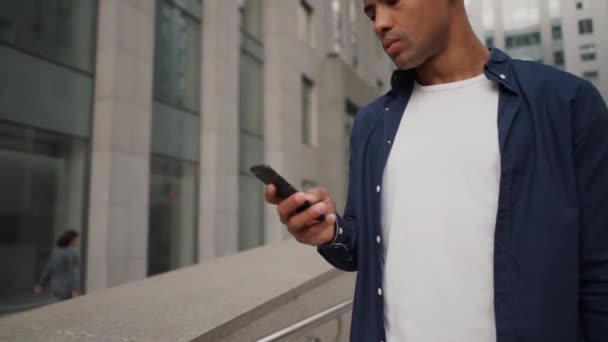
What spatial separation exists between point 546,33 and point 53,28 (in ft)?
25.8

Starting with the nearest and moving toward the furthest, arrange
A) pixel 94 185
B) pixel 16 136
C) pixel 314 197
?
pixel 314 197, pixel 16 136, pixel 94 185

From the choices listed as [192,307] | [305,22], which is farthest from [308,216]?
[305,22]

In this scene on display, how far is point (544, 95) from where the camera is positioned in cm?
127

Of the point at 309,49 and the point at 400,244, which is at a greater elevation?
the point at 309,49

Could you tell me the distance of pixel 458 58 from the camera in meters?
1.43

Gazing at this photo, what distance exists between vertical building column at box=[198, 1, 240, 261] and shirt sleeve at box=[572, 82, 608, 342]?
Answer: 10578 millimetres

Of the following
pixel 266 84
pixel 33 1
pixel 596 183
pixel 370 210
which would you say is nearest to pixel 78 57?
pixel 33 1

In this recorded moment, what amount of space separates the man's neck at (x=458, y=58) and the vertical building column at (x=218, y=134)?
10.3 m

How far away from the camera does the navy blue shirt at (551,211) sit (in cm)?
116

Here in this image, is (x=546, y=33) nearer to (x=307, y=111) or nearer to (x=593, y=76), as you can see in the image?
(x=593, y=76)

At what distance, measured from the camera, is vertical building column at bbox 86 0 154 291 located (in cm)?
821

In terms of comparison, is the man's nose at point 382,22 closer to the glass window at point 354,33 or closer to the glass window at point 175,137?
the glass window at point 175,137

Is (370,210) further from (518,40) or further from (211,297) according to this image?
(518,40)

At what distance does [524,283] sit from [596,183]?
0.33 metres
